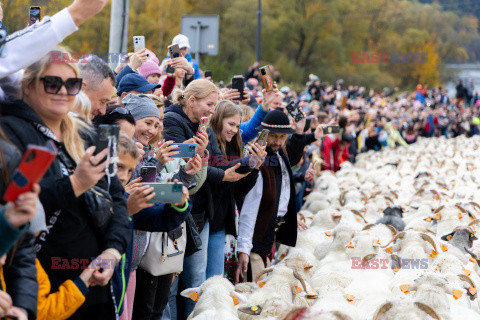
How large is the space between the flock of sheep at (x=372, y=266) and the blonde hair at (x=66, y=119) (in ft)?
4.49

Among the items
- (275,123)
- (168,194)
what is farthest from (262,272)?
(168,194)

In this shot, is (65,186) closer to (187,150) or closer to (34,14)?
(187,150)

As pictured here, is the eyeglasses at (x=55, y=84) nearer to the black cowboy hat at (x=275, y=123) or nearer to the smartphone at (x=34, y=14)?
the smartphone at (x=34, y=14)

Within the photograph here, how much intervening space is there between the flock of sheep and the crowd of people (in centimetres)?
39

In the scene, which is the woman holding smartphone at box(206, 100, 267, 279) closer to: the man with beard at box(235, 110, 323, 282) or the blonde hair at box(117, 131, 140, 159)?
the man with beard at box(235, 110, 323, 282)

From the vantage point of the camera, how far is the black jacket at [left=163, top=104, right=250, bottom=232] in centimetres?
460

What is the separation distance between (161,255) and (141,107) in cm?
91

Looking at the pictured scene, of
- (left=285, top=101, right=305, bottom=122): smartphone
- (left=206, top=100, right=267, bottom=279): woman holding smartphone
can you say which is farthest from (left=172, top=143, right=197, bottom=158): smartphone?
(left=285, top=101, right=305, bottom=122): smartphone

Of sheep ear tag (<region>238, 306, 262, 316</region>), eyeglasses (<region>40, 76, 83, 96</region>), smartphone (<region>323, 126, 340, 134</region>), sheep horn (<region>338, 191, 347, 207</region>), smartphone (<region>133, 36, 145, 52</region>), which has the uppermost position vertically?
eyeglasses (<region>40, 76, 83, 96</region>)

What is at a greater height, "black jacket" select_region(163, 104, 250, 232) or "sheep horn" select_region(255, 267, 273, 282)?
"black jacket" select_region(163, 104, 250, 232)

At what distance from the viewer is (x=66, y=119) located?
269cm

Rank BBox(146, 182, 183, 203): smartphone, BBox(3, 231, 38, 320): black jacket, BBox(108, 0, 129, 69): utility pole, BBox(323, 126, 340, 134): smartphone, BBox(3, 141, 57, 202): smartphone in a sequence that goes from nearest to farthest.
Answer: BBox(3, 141, 57, 202): smartphone → BBox(3, 231, 38, 320): black jacket → BBox(146, 182, 183, 203): smartphone → BBox(108, 0, 129, 69): utility pole → BBox(323, 126, 340, 134): smartphone

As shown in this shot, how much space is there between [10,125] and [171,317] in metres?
2.63

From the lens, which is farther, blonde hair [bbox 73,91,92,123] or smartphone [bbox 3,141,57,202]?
blonde hair [bbox 73,91,92,123]
